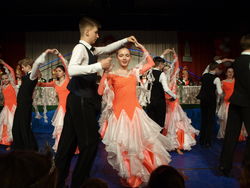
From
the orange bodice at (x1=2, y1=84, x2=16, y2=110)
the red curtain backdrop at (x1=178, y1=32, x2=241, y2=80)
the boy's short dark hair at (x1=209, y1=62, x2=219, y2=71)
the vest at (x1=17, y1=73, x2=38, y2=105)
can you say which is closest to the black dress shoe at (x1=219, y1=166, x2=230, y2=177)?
the boy's short dark hair at (x1=209, y1=62, x2=219, y2=71)

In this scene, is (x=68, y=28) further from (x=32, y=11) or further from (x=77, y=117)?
(x=77, y=117)

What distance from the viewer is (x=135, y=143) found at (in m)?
2.48

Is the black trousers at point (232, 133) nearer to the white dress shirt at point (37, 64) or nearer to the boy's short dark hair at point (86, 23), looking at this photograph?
the boy's short dark hair at point (86, 23)

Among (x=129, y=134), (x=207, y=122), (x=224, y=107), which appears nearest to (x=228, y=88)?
(x=224, y=107)

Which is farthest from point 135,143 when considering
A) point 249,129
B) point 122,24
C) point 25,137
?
point 122,24

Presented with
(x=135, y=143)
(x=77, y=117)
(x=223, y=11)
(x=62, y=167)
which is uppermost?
(x=223, y=11)

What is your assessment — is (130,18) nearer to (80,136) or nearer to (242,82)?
(242,82)

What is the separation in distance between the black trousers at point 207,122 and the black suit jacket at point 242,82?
5.50ft

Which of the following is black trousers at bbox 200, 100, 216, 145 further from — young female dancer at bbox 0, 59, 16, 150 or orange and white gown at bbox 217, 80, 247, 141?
young female dancer at bbox 0, 59, 16, 150

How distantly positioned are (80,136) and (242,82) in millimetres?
1880

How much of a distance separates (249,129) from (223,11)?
7520mm

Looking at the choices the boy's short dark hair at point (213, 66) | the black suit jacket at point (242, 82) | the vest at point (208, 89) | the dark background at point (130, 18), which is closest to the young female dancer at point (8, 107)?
the vest at point (208, 89)

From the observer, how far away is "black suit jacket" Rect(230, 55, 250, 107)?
263cm

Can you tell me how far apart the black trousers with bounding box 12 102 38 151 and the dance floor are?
0.77 meters
